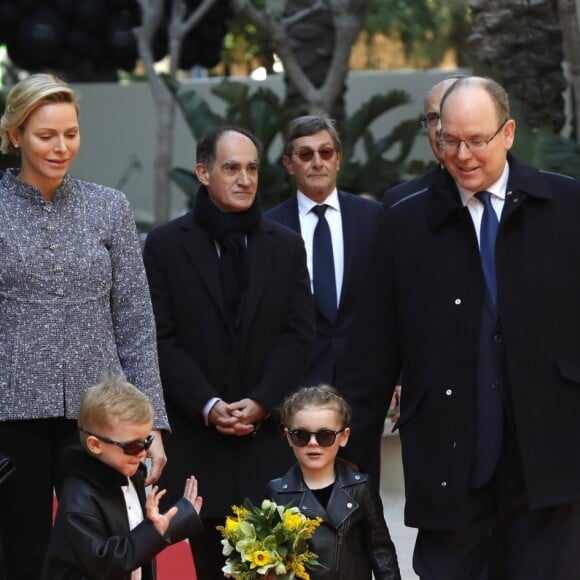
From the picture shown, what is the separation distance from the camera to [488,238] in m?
4.69

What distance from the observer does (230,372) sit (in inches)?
229

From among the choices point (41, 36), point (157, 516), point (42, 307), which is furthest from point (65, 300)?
point (41, 36)

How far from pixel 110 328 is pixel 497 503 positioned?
135 cm

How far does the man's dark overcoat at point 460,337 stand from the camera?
14.8ft

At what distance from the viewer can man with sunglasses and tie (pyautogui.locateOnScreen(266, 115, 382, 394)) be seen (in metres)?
6.54

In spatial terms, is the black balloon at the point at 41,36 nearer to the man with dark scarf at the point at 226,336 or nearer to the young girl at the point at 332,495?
the man with dark scarf at the point at 226,336

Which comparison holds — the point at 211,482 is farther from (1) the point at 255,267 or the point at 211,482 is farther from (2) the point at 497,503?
(2) the point at 497,503

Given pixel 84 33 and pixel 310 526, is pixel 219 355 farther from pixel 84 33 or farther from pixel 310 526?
pixel 84 33

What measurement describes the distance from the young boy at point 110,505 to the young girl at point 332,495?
53cm

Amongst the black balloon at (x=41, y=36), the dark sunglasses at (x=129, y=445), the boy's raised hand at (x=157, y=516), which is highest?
the black balloon at (x=41, y=36)

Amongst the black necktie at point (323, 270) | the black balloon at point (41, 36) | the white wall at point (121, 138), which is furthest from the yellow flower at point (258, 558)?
the white wall at point (121, 138)

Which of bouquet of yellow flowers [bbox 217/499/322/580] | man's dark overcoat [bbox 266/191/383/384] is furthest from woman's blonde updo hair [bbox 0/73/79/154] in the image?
man's dark overcoat [bbox 266/191/383/384]

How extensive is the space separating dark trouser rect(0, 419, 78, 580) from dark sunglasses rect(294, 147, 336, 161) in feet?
8.41

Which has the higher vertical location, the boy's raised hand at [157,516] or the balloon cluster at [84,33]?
the balloon cluster at [84,33]
